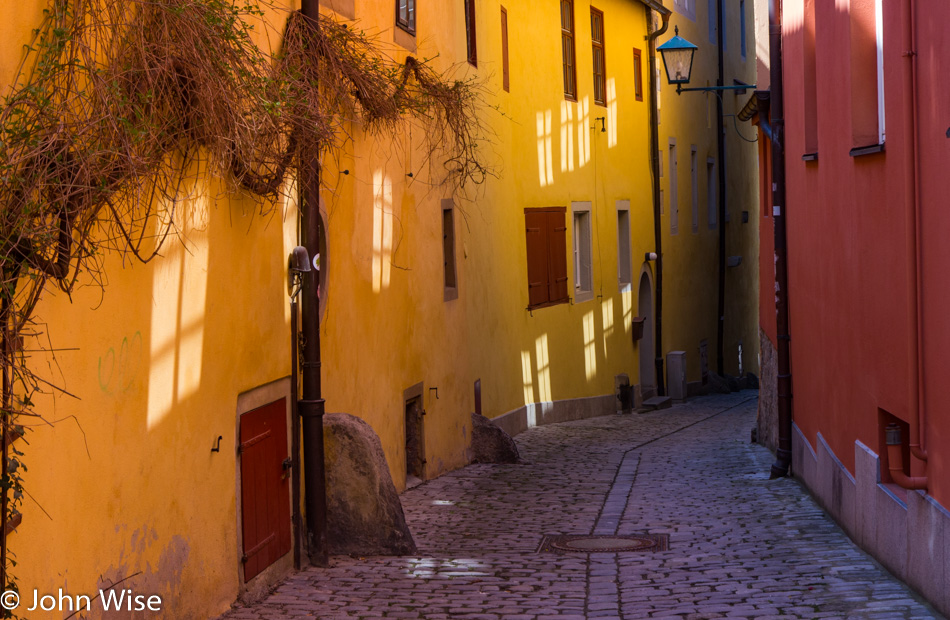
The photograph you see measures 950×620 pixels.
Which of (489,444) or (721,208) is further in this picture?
(721,208)

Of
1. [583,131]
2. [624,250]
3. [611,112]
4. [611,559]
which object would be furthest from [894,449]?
[624,250]

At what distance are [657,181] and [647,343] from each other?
3284mm

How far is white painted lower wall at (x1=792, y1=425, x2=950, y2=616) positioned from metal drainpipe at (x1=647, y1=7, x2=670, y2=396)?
13.5 metres

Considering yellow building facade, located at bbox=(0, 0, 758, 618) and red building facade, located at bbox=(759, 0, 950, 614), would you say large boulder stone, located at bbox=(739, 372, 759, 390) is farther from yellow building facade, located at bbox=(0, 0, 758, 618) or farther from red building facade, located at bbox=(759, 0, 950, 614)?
red building facade, located at bbox=(759, 0, 950, 614)

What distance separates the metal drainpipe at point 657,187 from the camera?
78.4 ft

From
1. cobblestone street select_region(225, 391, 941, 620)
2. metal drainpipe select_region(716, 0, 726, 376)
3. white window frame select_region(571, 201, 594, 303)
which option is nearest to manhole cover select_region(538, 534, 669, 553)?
cobblestone street select_region(225, 391, 941, 620)

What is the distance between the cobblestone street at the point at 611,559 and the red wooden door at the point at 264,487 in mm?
268

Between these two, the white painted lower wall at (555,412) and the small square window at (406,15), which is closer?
the small square window at (406,15)

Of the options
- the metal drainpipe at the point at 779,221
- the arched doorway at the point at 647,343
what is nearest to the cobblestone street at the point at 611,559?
the metal drainpipe at the point at 779,221

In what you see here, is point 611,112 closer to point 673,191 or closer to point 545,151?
point 545,151

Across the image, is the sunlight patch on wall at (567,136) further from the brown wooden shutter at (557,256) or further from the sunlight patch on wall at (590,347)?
the sunlight patch on wall at (590,347)

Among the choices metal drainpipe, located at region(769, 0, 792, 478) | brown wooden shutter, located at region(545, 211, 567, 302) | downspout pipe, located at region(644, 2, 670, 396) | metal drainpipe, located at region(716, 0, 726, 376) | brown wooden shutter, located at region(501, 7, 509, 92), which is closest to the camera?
metal drainpipe, located at region(769, 0, 792, 478)

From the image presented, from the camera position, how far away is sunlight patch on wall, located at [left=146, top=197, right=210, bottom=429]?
20.5 feet

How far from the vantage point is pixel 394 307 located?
1145cm
